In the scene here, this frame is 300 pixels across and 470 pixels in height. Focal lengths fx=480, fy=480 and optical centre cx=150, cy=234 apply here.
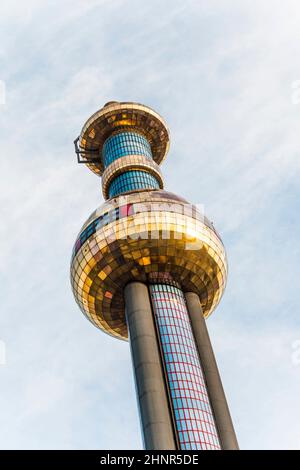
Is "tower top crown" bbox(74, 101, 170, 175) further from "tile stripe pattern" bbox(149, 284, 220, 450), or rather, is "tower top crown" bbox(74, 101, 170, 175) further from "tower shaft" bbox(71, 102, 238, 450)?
"tile stripe pattern" bbox(149, 284, 220, 450)

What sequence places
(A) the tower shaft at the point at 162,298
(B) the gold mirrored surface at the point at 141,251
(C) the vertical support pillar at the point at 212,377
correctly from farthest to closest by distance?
(B) the gold mirrored surface at the point at 141,251 → (C) the vertical support pillar at the point at 212,377 → (A) the tower shaft at the point at 162,298

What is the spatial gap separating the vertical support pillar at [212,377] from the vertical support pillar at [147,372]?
5.67 metres

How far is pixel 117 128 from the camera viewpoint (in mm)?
85250

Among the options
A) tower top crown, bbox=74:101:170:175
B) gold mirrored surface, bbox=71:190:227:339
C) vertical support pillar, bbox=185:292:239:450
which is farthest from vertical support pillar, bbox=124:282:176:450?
tower top crown, bbox=74:101:170:175

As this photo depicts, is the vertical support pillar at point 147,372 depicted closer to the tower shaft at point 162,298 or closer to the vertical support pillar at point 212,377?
the tower shaft at point 162,298

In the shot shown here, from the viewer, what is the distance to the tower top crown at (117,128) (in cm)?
8475

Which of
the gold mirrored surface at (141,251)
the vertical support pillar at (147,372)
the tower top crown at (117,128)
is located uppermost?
the tower top crown at (117,128)

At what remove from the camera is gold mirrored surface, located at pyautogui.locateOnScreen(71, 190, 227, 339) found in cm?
5500

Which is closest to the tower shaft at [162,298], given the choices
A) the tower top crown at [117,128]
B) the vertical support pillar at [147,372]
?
the vertical support pillar at [147,372]

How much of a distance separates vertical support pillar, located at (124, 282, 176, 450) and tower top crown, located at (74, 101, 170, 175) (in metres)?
38.8

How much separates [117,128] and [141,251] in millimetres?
37168
